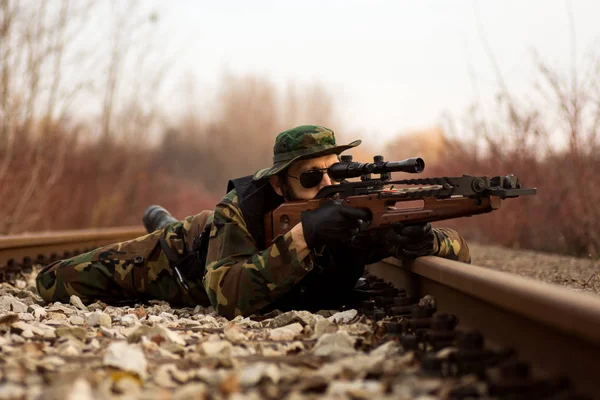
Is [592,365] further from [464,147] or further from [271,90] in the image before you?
[271,90]

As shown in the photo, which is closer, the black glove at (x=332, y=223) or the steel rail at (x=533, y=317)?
the steel rail at (x=533, y=317)

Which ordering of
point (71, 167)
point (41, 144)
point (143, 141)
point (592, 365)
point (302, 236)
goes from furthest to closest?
point (143, 141) < point (71, 167) < point (41, 144) < point (302, 236) < point (592, 365)

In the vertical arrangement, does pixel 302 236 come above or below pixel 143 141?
below

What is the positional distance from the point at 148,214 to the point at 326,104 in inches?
1375

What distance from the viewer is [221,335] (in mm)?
3449

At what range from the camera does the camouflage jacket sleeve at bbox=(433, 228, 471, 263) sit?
13.7ft

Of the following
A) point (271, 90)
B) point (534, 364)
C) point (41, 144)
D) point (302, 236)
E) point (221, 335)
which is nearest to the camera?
point (534, 364)

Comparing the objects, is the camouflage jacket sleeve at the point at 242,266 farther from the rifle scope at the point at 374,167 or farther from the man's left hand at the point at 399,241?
the rifle scope at the point at 374,167

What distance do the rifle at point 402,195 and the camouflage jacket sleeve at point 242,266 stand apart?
17 cm

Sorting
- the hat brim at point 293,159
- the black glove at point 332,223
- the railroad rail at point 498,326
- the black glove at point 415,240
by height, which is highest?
the hat brim at point 293,159

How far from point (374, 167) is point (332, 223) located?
370 mm

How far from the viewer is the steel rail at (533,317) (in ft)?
6.83

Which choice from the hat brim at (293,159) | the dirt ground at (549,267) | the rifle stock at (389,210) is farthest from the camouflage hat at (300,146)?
the dirt ground at (549,267)

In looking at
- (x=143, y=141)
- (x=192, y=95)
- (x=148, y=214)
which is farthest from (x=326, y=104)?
(x=148, y=214)
